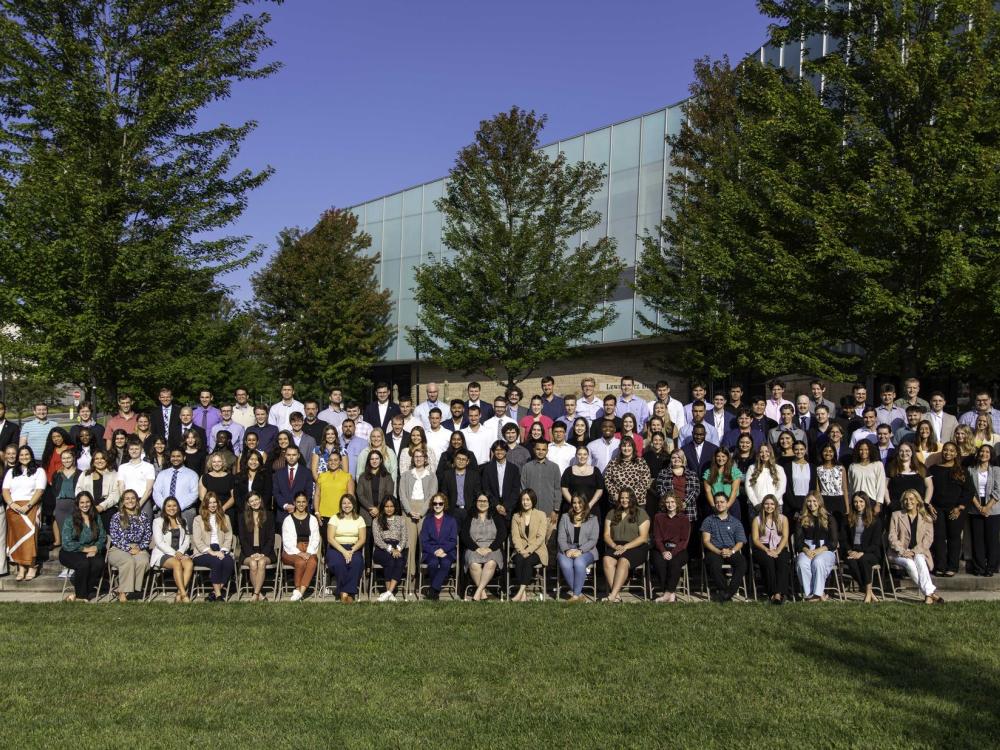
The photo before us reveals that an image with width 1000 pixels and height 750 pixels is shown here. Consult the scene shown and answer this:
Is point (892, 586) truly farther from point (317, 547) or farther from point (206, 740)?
point (206, 740)

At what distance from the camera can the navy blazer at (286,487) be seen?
10641 mm

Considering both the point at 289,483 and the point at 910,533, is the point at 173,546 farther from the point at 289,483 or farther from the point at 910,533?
the point at 910,533

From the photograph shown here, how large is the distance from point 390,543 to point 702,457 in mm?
3857

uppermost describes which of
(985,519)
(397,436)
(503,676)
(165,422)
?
(165,422)

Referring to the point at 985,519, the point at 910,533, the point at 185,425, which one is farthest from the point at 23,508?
the point at 985,519

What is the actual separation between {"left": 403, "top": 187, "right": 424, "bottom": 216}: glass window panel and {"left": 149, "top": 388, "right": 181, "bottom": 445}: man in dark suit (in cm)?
2470

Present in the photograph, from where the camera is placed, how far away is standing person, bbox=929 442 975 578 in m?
10.1

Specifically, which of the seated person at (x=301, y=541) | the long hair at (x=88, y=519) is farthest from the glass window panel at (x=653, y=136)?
the long hair at (x=88, y=519)

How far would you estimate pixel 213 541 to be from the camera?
33.8 ft

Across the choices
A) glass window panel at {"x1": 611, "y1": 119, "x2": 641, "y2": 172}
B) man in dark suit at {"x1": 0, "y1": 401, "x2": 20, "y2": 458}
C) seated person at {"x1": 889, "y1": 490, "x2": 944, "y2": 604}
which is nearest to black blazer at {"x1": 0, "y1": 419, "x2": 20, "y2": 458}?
man in dark suit at {"x1": 0, "y1": 401, "x2": 20, "y2": 458}

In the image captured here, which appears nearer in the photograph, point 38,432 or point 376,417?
point 38,432

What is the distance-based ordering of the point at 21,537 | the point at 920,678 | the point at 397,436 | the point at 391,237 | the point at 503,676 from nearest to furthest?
1. the point at 920,678
2. the point at 503,676
3. the point at 21,537
4. the point at 397,436
5. the point at 391,237

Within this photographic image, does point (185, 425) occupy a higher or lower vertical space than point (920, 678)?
higher

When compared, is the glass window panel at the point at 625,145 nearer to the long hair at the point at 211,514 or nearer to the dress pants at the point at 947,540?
the dress pants at the point at 947,540
